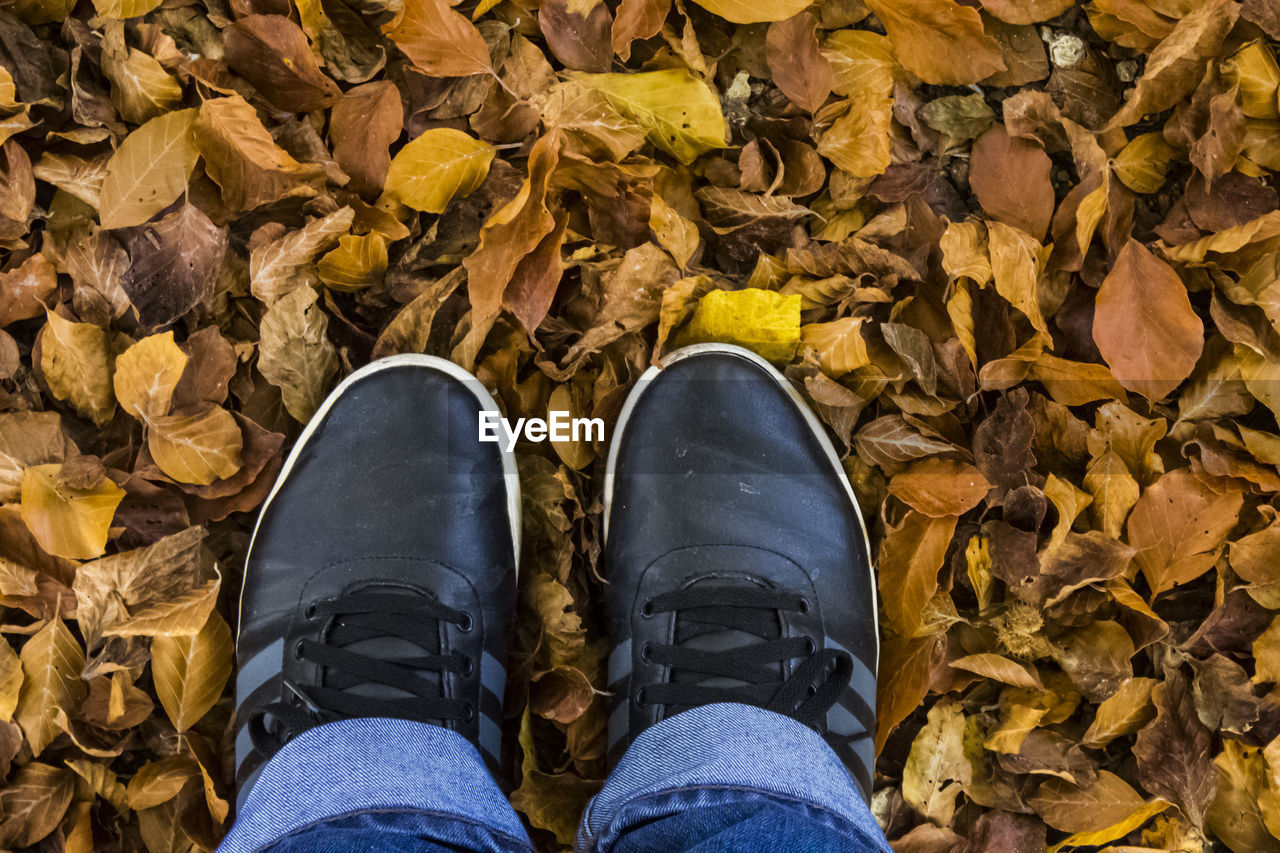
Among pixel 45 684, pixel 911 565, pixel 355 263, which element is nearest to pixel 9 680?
pixel 45 684

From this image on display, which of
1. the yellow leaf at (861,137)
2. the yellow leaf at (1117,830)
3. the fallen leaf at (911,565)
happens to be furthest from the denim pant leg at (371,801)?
the yellow leaf at (861,137)

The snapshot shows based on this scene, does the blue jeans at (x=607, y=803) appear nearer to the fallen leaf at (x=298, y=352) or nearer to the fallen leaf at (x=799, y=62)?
the fallen leaf at (x=298, y=352)

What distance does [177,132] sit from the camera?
823 mm

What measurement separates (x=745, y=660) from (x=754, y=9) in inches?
25.0

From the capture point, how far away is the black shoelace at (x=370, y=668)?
32.2 inches

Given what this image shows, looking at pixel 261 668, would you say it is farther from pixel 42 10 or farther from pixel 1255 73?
pixel 1255 73

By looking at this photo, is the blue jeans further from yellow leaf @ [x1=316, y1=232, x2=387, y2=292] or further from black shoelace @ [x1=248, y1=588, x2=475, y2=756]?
yellow leaf @ [x1=316, y1=232, x2=387, y2=292]

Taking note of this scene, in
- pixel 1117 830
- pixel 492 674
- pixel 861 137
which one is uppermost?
pixel 861 137

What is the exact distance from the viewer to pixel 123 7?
2.70 ft

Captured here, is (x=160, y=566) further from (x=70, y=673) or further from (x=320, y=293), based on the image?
(x=320, y=293)

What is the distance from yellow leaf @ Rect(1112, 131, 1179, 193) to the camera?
862 mm

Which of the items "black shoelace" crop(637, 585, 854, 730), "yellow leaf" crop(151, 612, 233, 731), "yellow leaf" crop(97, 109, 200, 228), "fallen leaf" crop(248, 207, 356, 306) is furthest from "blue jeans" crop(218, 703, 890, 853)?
"yellow leaf" crop(97, 109, 200, 228)

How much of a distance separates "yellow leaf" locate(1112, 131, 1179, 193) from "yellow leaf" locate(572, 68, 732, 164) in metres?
0.41

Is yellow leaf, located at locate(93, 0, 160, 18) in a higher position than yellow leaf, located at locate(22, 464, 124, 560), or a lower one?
higher
